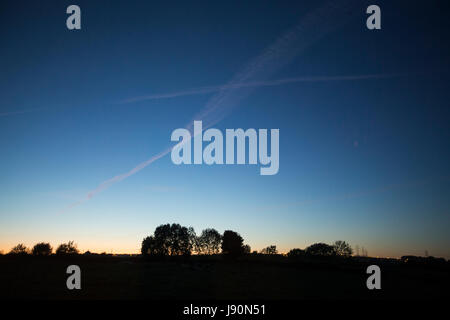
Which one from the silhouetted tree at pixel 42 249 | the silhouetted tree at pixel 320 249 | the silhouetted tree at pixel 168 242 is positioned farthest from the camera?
the silhouetted tree at pixel 320 249

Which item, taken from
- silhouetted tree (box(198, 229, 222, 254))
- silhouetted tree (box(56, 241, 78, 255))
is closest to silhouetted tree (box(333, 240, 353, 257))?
silhouetted tree (box(198, 229, 222, 254))

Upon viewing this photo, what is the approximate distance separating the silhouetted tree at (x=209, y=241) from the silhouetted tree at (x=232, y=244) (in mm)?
41915

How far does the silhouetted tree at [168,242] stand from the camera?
11156 centimetres

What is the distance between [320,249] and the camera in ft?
493

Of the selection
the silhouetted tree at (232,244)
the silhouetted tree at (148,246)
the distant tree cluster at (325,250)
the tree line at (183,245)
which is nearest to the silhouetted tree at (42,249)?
the tree line at (183,245)

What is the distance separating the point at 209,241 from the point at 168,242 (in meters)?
36.3

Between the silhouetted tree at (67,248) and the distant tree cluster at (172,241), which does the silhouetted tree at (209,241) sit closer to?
the distant tree cluster at (172,241)

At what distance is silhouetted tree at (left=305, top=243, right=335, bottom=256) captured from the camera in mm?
148750

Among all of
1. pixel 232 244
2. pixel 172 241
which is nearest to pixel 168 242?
pixel 172 241

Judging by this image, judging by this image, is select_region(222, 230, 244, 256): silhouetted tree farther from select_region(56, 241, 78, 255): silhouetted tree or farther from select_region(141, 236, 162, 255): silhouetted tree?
select_region(56, 241, 78, 255): silhouetted tree
